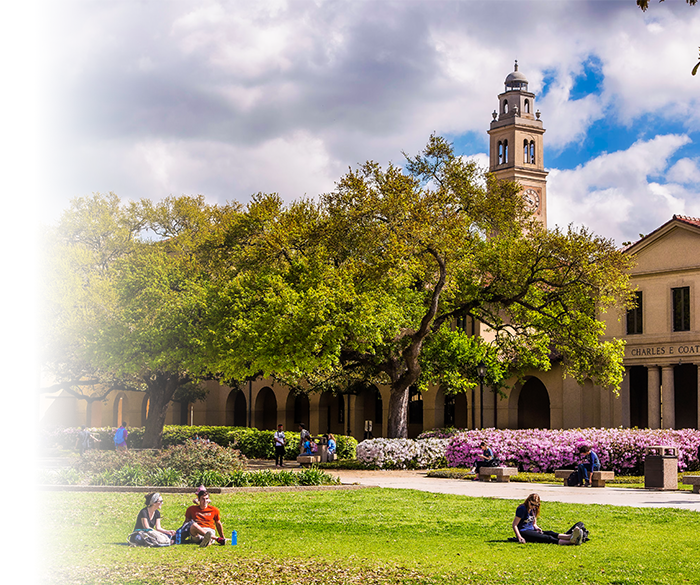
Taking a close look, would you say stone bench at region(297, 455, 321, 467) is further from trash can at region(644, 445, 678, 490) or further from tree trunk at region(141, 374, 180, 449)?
trash can at region(644, 445, 678, 490)

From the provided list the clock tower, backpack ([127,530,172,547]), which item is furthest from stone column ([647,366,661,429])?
the clock tower

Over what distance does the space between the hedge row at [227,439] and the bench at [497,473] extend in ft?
27.2

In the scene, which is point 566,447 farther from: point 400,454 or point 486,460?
point 400,454

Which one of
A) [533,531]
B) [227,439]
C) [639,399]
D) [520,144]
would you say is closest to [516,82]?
[520,144]

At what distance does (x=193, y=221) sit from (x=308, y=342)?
16987 millimetres

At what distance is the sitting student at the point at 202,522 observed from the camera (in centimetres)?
1119

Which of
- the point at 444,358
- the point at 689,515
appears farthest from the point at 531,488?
the point at 444,358

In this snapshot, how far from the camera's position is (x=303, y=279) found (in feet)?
94.7

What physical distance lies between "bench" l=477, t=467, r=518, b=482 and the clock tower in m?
54.3

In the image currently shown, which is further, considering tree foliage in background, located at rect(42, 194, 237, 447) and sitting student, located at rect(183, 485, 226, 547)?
tree foliage in background, located at rect(42, 194, 237, 447)

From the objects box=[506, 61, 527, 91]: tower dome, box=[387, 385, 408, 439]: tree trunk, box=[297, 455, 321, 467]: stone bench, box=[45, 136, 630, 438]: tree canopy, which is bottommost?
box=[297, 455, 321, 467]: stone bench

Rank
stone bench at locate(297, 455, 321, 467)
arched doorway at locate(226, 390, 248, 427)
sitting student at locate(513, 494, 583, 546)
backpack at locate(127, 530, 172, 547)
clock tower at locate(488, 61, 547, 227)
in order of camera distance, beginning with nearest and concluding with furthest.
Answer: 1. backpack at locate(127, 530, 172, 547)
2. sitting student at locate(513, 494, 583, 546)
3. stone bench at locate(297, 455, 321, 467)
4. arched doorway at locate(226, 390, 248, 427)
5. clock tower at locate(488, 61, 547, 227)

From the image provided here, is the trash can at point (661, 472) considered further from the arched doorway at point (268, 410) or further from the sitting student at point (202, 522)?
the arched doorway at point (268, 410)

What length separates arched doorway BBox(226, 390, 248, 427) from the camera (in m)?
57.4
